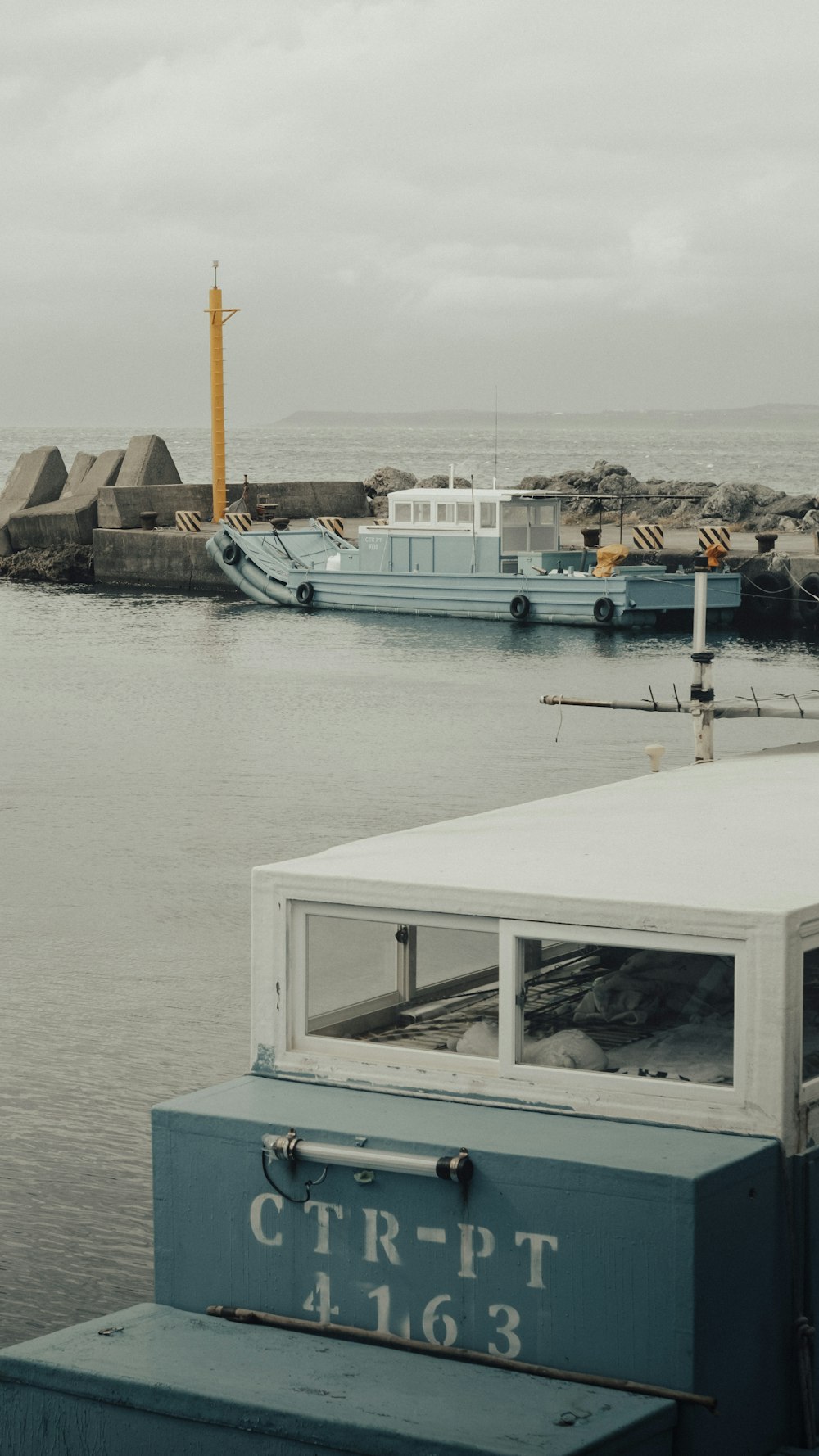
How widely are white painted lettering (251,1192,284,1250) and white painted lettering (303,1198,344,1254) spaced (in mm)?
78

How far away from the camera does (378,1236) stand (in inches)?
180

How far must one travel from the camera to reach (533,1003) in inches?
189

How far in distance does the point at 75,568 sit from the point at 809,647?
23.2 m

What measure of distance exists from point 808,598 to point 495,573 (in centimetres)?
625

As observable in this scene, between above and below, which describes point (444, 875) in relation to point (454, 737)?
above

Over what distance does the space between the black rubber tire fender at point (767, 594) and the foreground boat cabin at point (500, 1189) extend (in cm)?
3221

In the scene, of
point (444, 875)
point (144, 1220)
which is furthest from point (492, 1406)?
point (144, 1220)

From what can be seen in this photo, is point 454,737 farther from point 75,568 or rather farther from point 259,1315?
point 75,568

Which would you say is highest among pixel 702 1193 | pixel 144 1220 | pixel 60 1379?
pixel 702 1193

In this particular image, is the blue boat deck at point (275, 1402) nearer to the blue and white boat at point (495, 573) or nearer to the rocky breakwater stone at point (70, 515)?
the blue and white boat at point (495, 573)

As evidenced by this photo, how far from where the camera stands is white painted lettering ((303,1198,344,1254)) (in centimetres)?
461

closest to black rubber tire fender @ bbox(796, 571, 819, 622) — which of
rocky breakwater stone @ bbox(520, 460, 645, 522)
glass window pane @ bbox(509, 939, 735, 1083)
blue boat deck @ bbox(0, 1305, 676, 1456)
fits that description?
rocky breakwater stone @ bbox(520, 460, 645, 522)

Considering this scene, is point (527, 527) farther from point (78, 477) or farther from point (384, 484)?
point (78, 477)

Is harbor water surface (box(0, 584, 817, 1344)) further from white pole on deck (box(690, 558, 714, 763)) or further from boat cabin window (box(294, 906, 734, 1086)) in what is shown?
white pole on deck (box(690, 558, 714, 763))
